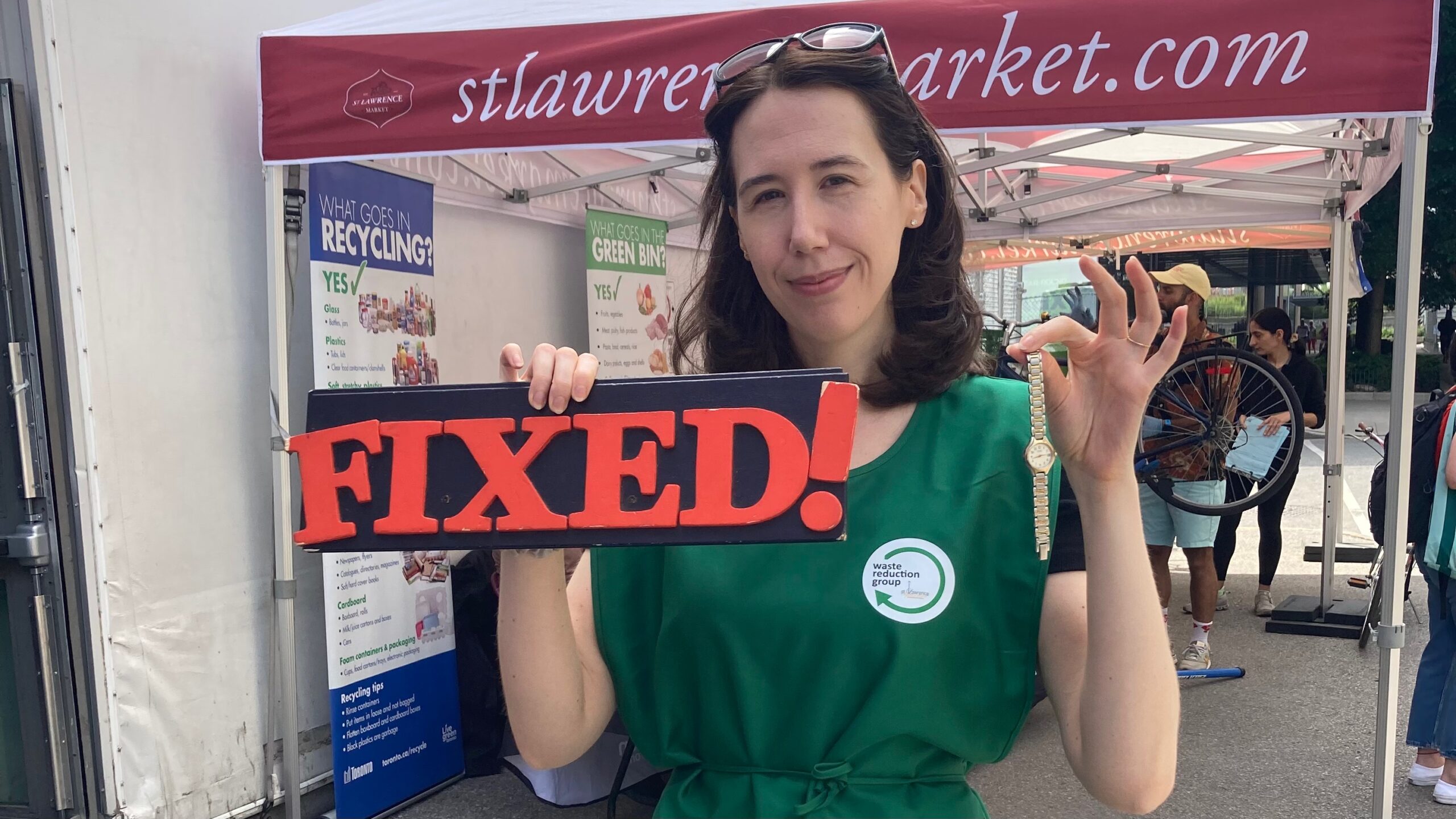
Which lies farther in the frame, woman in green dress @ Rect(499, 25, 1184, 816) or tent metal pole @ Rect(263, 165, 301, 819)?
tent metal pole @ Rect(263, 165, 301, 819)

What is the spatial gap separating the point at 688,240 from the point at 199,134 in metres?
4.14

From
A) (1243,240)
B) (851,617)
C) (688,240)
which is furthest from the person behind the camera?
(1243,240)

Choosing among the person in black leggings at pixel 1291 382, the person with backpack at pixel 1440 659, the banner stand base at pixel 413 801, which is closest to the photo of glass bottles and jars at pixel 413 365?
the banner stand base at pixel 413 801

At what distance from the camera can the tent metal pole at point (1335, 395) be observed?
642 cm

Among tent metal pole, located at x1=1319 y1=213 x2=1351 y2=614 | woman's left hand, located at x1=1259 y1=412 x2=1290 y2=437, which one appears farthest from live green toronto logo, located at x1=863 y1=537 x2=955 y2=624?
tent metal pole, located at x1=1319 y1=213 x2=1351 y2=614

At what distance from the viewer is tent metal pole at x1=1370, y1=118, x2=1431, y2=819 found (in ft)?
10.0

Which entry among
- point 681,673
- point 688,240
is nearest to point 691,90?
point 681,673

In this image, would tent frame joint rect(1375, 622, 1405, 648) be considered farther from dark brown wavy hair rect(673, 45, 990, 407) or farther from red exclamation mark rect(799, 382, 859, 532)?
red exclamation mark rect(799, 382, 859, 532)

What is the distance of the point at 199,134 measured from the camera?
3.67 m

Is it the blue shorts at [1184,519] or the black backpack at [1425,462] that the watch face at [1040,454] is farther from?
the blue shorts at [1184,519]

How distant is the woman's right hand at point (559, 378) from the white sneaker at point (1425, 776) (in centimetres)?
467

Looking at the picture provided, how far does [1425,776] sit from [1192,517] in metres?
1.74

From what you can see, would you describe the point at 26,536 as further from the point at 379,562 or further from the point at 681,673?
the point at 681,673

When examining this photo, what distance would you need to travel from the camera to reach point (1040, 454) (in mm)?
989
